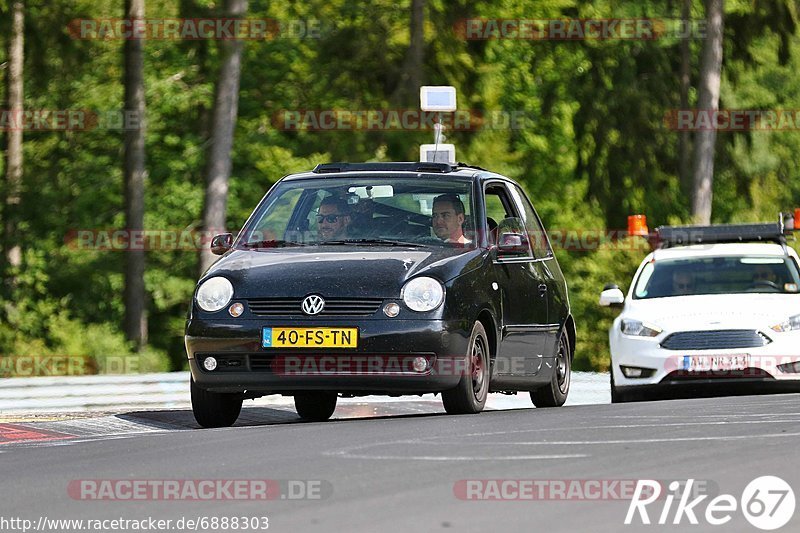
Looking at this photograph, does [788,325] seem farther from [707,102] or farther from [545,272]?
[707,102]

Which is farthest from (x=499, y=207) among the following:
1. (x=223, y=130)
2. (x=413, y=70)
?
(x=413, y=70)

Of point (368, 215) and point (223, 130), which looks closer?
point (368, 215)

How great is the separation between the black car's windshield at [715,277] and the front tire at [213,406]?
6.28 meters

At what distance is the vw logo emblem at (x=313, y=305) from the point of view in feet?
39.9

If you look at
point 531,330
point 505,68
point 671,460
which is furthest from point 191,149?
point 671,460

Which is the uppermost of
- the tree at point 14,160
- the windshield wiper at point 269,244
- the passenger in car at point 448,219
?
the passenger in car at point 448,219

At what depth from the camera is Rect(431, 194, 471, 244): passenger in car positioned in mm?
13242

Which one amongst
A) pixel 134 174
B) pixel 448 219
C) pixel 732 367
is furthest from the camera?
pixel 134 174

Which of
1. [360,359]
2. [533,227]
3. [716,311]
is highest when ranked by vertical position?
[533,227]

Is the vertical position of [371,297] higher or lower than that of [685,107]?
higher

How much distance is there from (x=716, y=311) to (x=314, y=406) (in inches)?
174

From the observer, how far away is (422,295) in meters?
12.2

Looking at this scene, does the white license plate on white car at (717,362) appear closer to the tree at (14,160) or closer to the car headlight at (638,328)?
the car headlight at (638,328)

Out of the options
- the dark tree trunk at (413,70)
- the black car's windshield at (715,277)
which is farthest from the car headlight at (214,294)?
the dark tree trunk at (413,70)
